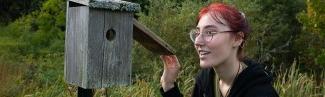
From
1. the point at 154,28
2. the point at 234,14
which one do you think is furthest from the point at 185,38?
the point at 234,14

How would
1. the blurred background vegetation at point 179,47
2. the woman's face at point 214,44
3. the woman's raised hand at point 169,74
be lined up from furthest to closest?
the blurred background vegetation at point 179,47
the woman's raised hand at point 169,74
the woman's face at point 214,44

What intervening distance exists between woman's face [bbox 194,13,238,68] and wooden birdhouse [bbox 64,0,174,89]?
61 centimetres

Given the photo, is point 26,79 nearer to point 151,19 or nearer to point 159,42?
point 151,19

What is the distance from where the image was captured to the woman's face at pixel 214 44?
2.57 metres

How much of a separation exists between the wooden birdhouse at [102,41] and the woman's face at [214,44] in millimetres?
615

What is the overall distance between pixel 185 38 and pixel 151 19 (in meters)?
0.74

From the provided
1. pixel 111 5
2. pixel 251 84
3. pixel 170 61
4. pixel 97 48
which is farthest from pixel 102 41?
pixel 251 84

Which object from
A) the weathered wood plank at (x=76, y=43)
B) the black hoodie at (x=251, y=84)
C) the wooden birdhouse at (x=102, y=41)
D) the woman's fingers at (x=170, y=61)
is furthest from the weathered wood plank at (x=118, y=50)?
the black hoodie at (x=251, y=84)

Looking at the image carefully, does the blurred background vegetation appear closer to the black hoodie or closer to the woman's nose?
the black hoodie

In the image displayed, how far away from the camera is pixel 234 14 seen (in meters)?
2.59

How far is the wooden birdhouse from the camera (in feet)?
10.6

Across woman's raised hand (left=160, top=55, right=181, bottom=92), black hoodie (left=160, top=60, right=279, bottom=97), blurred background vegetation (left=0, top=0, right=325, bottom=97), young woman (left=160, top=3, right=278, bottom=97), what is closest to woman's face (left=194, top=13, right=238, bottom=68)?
young woman (left=160, top=3, right=278, bottom=97)

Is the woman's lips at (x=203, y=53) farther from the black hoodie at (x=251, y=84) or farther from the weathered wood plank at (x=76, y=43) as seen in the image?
the weathered wood plank at (x=76, y=43)

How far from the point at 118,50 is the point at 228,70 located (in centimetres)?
89
